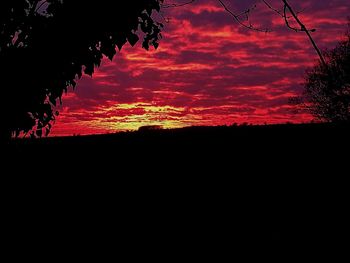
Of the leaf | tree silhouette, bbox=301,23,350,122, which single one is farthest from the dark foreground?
tree silhouette, bbox=301,23,350,122

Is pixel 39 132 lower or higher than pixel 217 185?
higher

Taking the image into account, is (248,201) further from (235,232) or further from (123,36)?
(123,36)

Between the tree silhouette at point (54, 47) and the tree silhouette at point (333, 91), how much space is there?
3130 cm

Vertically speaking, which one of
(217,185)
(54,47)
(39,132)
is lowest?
(217,185)

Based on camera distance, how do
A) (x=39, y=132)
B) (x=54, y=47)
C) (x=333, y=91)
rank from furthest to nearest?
1. (x=333, y=91)
2. (x=39, y=132)
3. (x=54, y=47)

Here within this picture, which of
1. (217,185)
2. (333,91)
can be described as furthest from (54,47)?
(333,91)

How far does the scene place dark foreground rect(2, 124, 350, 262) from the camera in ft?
17.5

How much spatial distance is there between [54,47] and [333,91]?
3450 centimetres

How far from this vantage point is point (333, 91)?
36312mm

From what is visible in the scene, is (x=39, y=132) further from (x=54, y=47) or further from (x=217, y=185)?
(x=217, y=185)

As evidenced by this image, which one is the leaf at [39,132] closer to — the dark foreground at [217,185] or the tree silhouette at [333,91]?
the dark foreground at [217,185]

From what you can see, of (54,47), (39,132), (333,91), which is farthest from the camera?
(333,91)

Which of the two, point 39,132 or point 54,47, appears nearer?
point 54,47

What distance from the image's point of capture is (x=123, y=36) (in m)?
5.28
